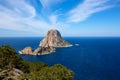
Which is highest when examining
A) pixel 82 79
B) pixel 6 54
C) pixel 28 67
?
pixel 6 54

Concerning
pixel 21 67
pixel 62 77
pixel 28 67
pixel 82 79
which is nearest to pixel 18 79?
pixel 62 77

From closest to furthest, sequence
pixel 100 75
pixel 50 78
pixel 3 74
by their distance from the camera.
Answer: pixel 50 78 < pixel 3 74 < pixel 100 75

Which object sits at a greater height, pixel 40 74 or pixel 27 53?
pixel 40 74

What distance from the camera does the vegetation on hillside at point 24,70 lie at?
41.8 metres

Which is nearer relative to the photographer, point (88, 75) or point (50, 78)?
point (50, 78)

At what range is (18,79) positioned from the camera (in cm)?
4109

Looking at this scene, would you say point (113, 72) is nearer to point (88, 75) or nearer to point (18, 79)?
point (88, 75)

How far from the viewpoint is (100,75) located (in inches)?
4070

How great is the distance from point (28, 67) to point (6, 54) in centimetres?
1168

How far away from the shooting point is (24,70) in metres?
62.4

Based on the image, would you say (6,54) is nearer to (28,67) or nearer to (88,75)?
(28,67)

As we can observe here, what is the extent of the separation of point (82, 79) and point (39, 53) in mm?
105968

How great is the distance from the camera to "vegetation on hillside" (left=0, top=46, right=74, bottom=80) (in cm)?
4175

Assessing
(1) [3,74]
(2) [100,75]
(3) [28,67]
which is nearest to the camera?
(1) [3,74]
